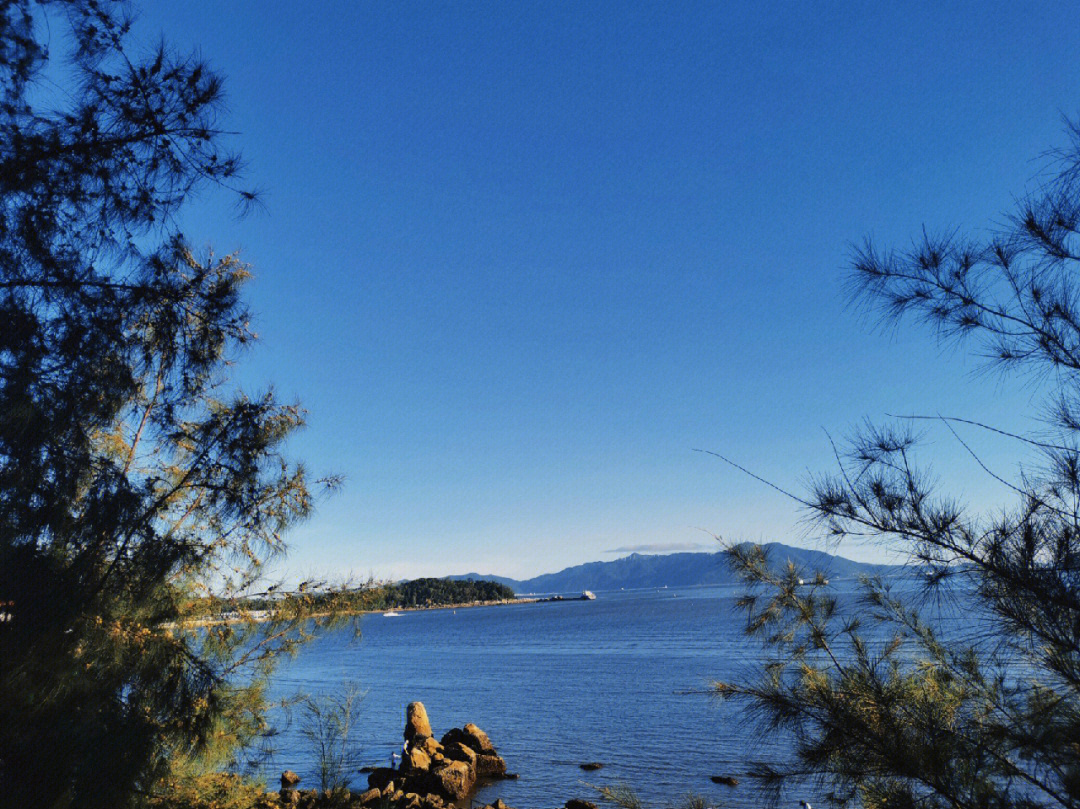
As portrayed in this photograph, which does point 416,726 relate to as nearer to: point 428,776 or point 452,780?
point 428,776

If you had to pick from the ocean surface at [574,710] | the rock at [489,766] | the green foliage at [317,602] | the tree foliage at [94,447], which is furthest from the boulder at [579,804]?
the tree foliage at [94,447]

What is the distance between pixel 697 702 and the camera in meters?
29.2

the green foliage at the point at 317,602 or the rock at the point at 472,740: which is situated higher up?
the green foliage at the point at 317,602

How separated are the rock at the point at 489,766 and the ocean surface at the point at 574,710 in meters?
0.63

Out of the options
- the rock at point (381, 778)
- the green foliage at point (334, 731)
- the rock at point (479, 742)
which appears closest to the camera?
the green foliage at point (334, 731)

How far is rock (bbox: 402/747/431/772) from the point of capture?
18572 mm

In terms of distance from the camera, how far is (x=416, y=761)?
61.9 feet

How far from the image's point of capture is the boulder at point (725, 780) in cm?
1763

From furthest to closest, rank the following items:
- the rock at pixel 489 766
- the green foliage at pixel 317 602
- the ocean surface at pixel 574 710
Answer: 1. the rock at pixel 489 766
2. the ocean surface at pixel 574 710
3. the green foliage at pixel 317 602

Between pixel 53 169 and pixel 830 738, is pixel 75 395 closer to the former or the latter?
pixel 53 169

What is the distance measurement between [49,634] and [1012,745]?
582 centimetres

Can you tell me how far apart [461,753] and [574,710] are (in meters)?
10.8

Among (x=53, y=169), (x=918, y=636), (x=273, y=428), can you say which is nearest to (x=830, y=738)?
(x=918, y=636)

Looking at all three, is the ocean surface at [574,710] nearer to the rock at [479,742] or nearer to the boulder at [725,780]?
the boulder at [725,780]
